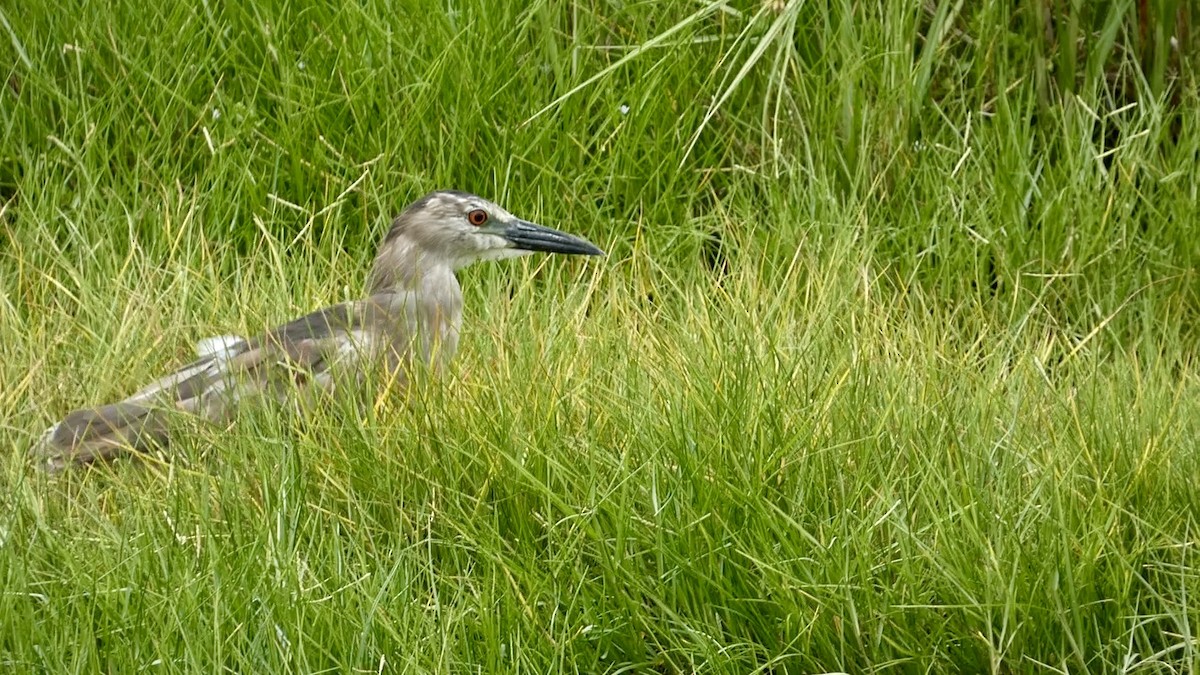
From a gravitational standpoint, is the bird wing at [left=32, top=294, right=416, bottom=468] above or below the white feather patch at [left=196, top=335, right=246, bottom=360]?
above

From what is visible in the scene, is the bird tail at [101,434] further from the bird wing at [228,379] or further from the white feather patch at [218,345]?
the white feather patch at [218,345]

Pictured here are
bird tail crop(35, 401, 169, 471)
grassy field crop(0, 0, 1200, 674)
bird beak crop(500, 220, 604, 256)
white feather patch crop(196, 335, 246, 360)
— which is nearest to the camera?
grassy field crop(0, 0, 1200, 674)

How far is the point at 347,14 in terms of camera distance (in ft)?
18.3

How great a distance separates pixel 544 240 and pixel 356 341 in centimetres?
78

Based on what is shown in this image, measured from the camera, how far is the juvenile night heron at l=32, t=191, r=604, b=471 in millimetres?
4180

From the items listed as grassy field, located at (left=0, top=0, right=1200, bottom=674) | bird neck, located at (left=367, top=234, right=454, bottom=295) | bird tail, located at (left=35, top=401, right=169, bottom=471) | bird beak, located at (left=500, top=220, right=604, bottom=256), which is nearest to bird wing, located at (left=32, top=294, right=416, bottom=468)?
bird tail, located at (left=35, top=401, right=169, bottom=471)

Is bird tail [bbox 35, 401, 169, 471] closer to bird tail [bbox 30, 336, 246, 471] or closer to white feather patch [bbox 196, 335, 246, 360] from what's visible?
bird tail [bbox 30, 336, 246, 471]

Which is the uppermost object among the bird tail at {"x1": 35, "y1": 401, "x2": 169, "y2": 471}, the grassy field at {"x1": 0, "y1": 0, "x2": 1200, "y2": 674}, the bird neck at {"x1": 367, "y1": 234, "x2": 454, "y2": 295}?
the grassy field at {"x1": 0, "y1": 0, "x2": 1200, "y2": 674}

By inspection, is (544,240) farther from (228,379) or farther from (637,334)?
(228,379)

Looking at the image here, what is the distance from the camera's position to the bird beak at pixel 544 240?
5074mm

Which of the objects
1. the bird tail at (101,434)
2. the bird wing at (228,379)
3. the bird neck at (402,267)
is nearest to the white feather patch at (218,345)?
the bird wing at (228,379)

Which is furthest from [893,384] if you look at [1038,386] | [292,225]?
[292,225]

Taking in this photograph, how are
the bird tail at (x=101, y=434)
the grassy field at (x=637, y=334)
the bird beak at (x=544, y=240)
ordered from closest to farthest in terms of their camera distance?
the grassy field at (x=637, y=334) < the bird tail at (x=101, y=434) < the bird beak at (x=544, y=240)

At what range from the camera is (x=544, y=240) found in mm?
5113
